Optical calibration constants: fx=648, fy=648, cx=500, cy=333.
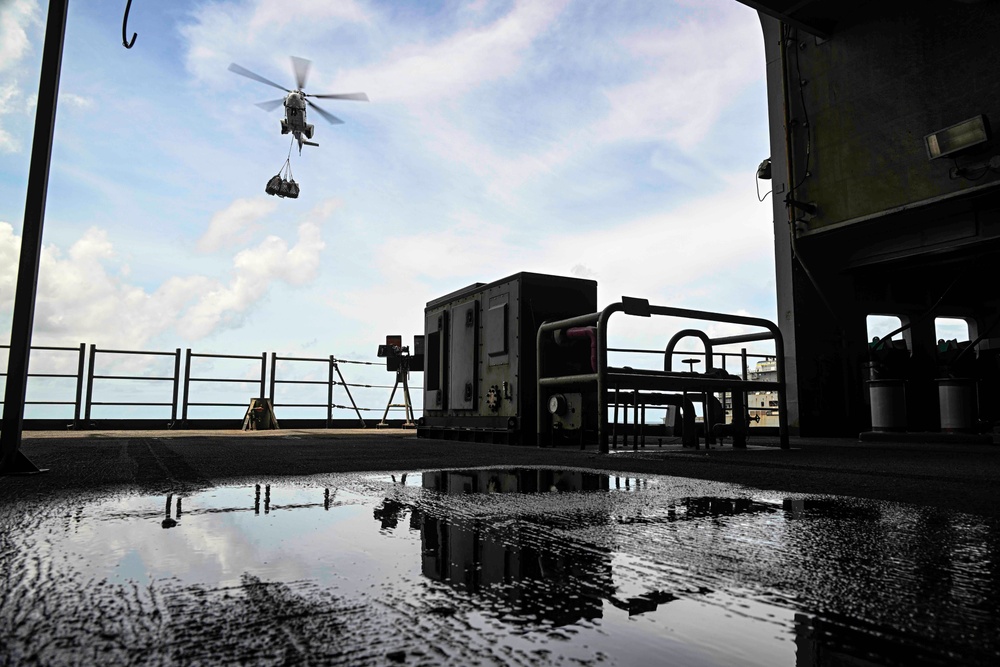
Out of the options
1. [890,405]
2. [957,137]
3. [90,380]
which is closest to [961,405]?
[890,405]

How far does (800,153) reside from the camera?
7469mm

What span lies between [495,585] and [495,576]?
52 mm

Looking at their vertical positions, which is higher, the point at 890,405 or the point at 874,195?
the point at 874,195

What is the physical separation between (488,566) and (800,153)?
7.72m

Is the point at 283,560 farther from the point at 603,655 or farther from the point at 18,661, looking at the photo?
the point at 603,655

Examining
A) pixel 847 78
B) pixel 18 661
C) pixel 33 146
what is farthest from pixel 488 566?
pixel 847 78

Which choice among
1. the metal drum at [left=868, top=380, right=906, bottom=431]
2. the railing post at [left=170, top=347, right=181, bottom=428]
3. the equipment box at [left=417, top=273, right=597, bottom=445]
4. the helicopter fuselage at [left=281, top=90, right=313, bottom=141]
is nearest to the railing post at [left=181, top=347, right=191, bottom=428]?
the railing post at [left=170, top=347, right=181, bottom=428]

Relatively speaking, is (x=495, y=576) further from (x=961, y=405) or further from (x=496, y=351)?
(x=961, y=405)

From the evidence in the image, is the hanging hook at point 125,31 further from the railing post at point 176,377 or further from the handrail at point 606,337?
the railing post at point 176,377

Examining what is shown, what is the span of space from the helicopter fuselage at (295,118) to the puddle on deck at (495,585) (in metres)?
26.2

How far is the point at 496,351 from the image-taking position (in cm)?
620

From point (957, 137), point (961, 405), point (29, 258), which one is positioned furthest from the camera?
point (961, 405)

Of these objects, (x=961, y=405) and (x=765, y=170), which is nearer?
(x=961, y=405)

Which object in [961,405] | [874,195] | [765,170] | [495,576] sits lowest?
[495,576]
